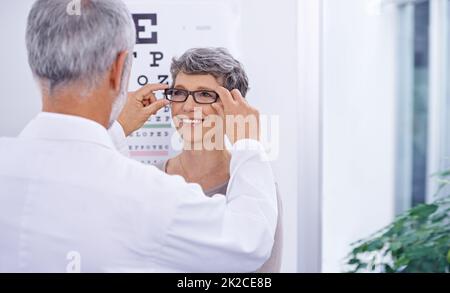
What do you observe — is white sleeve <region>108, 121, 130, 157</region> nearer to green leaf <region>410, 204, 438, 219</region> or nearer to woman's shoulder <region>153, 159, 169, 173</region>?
woman's shoulder <region>153, 159, 169, 173</region>

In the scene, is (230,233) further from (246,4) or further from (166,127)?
(246,4)

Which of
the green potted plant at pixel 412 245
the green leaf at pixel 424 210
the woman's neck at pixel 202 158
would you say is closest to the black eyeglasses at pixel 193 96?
the woman's neck at pixel 202 158

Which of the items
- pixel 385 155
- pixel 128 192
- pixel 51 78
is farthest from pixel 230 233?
pixel 385 155

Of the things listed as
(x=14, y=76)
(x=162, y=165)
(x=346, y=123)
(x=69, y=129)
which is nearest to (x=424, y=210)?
(x=346, y=123)

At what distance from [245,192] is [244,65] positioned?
344mm

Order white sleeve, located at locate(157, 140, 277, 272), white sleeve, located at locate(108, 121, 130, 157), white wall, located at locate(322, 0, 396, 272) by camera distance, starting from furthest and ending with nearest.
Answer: white wall, located at locate(322, 0, 396, 272) < white sleeve, located at locate(108, 121, 130, 157) < white sleeve, located at locate(157, 140, 277, 272)

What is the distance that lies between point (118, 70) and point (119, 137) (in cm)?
21

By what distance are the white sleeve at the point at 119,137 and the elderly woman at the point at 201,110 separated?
0.08ft

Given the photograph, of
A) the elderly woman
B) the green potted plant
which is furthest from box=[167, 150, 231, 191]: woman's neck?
the green potted plant

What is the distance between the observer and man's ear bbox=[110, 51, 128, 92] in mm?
1212

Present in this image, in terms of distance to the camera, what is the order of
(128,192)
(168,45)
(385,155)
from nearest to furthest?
(128,192) < (168,45) < (385,155)

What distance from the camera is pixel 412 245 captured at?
1.66m

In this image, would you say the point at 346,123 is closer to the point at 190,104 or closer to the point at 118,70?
the point at 190,104

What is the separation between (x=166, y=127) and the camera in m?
1.40
